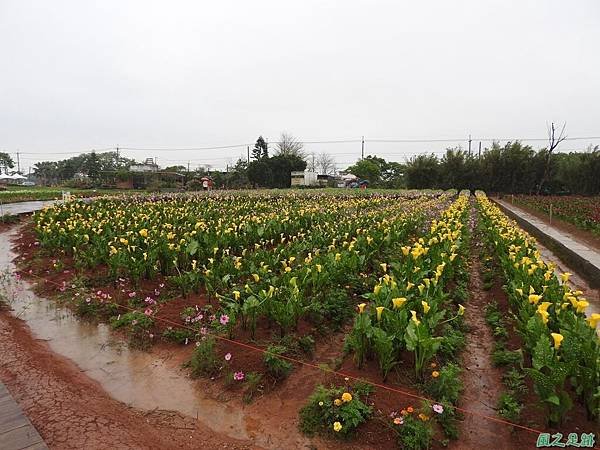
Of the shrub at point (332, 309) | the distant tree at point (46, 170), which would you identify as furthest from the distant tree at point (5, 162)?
the shrub at point (332, 309)

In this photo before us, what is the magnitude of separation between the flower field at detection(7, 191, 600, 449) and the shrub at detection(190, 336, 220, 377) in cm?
1

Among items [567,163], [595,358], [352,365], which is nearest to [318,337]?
[352,365]

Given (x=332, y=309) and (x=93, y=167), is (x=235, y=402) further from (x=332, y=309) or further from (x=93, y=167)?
(x=93, y=167)

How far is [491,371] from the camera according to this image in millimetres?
4051

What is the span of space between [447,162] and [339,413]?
138 ft

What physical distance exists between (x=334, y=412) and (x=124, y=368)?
2.41 meters

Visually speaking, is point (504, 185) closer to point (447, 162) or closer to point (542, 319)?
point (447, 162)

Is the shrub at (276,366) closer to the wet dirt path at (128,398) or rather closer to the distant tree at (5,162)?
→ the wet dirt path at (128,398)

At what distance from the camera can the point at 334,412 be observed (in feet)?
10.3

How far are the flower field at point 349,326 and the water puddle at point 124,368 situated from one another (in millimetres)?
182

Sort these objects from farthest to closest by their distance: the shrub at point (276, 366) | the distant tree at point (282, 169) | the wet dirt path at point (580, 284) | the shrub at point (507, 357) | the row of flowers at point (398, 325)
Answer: the distant tree at point (282, 169)
the wet dirt path at point (580, 284)
the shrub at point (507, 357)
the shrub at point (276, 366)
the row of flowers at point (398, 325)

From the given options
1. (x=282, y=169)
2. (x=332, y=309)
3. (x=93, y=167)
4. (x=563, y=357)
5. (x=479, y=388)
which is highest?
(x=93, y=167)

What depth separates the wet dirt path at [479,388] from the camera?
303cm

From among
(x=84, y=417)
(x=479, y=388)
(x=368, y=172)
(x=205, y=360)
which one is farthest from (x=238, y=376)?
(x=368, y=172)
